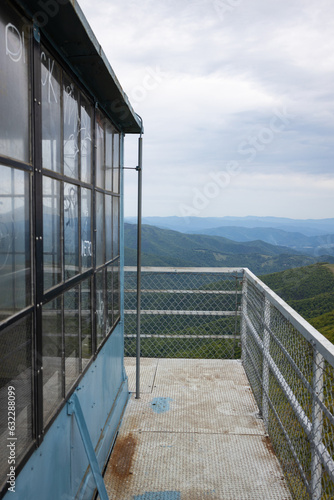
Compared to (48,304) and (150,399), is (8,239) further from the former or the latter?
(150,399)

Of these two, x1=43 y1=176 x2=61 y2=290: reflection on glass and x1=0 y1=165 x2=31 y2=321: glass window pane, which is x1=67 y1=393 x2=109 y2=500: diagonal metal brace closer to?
x1=43 y1=176 x2=61 y2=290: reflection on glass

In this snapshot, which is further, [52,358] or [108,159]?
[108,159]

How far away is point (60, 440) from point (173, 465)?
134 cm

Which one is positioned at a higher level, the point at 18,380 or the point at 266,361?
the point at 18,380

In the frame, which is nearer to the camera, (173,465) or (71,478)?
(71,478)

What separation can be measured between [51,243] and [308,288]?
19.5 meters

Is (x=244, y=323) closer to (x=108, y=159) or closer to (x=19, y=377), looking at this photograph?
(x=108, y=159)

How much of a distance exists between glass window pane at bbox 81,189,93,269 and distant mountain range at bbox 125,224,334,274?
4039 centimetres

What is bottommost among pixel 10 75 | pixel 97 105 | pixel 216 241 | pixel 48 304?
pixel 216 241

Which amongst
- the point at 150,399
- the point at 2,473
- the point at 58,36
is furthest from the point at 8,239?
the point at 150,399

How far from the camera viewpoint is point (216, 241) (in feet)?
374

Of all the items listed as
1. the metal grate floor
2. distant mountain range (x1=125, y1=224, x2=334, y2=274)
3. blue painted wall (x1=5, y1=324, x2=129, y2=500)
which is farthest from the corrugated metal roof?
distant mountain range (x1=125, y1=224, x2=334, y2=274)

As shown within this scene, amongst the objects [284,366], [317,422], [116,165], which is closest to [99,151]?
[116,165]

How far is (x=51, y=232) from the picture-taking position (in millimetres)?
1794
